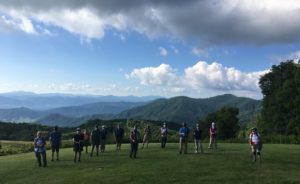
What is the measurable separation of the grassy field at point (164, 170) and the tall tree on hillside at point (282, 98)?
53.1 meters

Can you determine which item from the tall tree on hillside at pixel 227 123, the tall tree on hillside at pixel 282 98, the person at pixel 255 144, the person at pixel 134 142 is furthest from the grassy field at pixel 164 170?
the tall tree on hillside at pixel 227 123

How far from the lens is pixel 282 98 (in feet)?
284

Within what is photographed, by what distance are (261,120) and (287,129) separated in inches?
474

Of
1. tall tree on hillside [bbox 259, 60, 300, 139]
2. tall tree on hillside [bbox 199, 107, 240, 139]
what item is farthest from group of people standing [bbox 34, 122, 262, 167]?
tall tree on hillside [bbox 199, 107, 240, 139]

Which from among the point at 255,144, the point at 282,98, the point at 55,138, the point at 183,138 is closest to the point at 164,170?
the point at 255,144

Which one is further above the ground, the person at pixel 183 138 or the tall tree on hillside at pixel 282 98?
the tall tree on hillside at pixel 282 98

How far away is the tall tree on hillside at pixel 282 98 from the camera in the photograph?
275 ft

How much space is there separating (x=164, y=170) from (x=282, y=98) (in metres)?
66.2

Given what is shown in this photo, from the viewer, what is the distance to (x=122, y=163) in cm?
3022

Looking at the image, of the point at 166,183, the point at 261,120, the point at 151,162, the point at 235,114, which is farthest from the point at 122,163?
the point at 235,114

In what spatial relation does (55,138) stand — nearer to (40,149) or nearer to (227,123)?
(40,149)

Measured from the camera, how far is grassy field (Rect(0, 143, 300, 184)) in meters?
23.2

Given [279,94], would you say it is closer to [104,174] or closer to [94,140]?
[94,140]

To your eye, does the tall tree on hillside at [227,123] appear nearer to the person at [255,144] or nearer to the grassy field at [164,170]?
the grassy field at [164,170]
